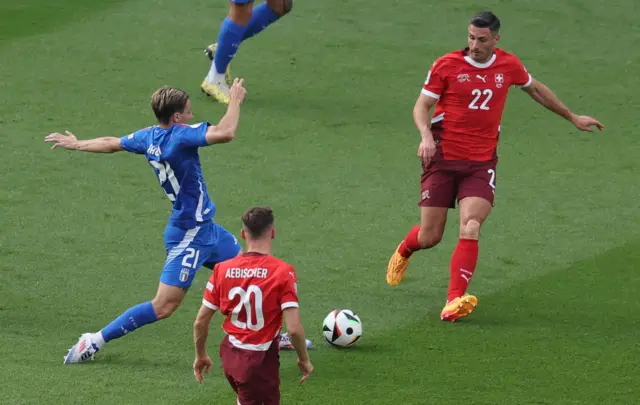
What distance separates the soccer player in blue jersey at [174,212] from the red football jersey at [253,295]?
1.54 m

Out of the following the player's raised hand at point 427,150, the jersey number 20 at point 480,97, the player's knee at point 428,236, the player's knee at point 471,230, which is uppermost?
the jersey number 20 at point 480,97

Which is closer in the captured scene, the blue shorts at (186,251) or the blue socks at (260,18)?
the blue shorts at (186,251)

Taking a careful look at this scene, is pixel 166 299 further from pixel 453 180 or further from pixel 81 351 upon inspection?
pixel 453 180

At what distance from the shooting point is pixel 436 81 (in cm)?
877

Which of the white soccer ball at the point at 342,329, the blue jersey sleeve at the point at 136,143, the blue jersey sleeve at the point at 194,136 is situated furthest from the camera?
the white soccer ball at the point at 342,329

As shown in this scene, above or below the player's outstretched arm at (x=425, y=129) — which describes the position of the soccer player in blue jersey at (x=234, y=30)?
below

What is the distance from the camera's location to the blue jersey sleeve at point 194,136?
7328 millimetres

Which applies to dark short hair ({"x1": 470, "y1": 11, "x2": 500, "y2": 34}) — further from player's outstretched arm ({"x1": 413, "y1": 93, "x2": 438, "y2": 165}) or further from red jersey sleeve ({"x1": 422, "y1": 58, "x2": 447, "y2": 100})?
player's outstretched arm ({"x1": 413, "y1": 93, "x2": 438, "y2": 165})

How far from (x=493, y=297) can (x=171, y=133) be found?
9.19 ft

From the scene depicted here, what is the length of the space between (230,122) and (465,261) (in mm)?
2201

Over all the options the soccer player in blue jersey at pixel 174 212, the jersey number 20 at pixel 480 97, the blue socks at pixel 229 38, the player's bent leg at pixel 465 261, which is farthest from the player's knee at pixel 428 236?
the blue socks at pixel 229 38

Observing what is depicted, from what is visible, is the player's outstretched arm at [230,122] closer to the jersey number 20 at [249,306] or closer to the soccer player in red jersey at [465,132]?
the jersey number 20 at [249,306]

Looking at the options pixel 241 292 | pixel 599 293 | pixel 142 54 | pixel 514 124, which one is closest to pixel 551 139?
pixel 514 124

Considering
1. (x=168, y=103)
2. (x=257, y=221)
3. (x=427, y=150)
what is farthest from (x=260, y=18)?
(x=257, y=221)
